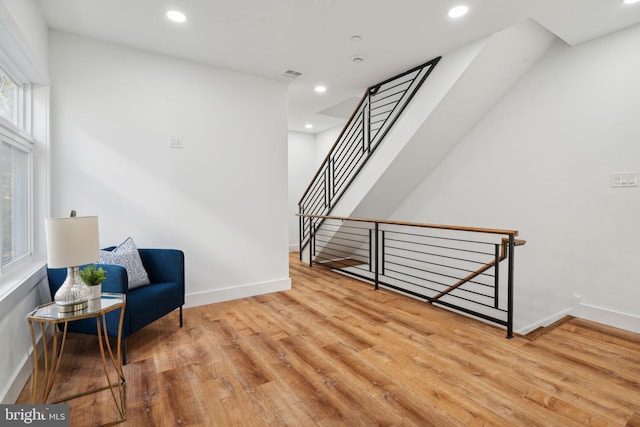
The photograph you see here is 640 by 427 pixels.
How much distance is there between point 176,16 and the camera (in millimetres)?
2627

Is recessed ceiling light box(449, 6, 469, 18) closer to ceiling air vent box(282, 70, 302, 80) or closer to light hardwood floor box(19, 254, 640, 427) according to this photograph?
ceiling air vent box(282, 70, 302, 80)

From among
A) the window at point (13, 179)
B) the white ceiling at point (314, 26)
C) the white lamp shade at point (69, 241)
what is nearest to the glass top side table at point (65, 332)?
the white lamp shade at point (69, 241)

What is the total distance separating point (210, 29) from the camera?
111 inches

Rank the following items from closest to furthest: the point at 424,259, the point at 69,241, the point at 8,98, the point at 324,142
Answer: the point at 69,241 < the point at 8,98 < the point at 424,259 < the point at 324,142

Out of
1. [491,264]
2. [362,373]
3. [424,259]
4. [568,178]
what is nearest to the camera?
[362,373]

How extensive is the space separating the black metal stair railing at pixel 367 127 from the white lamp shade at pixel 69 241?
130 inches

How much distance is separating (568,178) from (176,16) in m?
4.04

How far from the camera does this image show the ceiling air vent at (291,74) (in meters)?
3.74

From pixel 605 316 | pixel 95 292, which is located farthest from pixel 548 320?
pixel 95 292

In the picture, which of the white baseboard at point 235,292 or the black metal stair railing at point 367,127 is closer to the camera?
the white baseboard at point 235,292

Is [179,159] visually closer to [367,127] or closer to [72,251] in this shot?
[72,251]

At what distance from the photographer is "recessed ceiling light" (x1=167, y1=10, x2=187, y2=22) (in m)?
2.57

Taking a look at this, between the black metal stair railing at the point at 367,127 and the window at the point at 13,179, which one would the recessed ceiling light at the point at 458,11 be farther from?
the window at the point at 13,179

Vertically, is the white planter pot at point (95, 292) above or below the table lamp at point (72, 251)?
below
